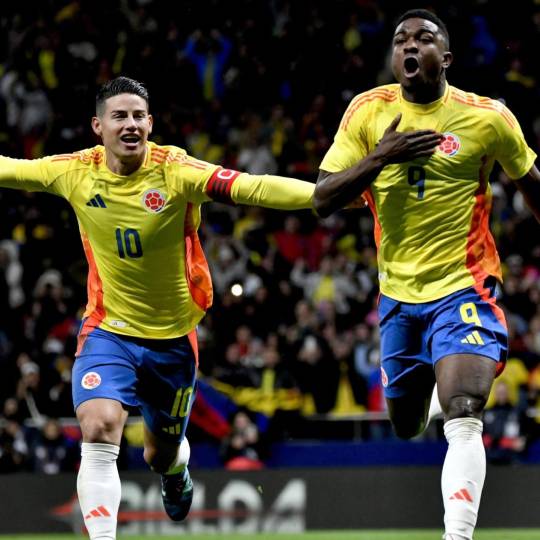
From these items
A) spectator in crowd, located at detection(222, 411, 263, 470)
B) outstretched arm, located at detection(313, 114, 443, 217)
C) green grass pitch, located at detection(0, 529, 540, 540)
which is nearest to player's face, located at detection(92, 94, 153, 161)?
outstretched arm, located at detection(313, 114, 443, 217)

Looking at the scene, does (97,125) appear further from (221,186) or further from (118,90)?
(221,186)

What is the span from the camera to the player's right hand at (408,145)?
6.26 m

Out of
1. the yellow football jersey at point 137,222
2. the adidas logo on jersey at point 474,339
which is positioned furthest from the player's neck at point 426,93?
the adidas logo on jersey at point 474,339

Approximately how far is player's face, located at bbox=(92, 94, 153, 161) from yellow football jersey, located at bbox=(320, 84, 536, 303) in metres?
1.16

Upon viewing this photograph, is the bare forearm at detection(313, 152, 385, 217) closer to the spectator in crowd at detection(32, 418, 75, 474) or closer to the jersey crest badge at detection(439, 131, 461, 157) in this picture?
the jersey crest badge at detection(439, 131, 461, 157)

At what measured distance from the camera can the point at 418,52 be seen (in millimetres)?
6738

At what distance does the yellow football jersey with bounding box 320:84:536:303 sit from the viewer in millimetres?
6840

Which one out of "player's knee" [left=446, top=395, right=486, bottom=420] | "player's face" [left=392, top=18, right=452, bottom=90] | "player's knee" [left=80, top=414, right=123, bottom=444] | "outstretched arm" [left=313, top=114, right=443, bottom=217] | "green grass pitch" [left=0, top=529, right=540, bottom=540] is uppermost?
"player's face" [left=392, top=18, right=452, bottom=90]

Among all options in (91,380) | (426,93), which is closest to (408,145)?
(426,93)

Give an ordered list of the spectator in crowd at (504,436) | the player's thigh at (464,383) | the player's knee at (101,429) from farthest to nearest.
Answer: the spectator in crowd at (504,436)
the player's knee at (101,429)
the player's thigh at (464,383)

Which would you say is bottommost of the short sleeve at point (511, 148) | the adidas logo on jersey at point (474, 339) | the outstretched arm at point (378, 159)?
the adidas logo on jersey at point (474, 339)

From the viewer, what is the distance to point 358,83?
17.8m

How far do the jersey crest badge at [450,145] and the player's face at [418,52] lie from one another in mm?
316

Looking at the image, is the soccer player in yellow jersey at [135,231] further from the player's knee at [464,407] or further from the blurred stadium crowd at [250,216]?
the blurred stadium crowd at [250,216]
